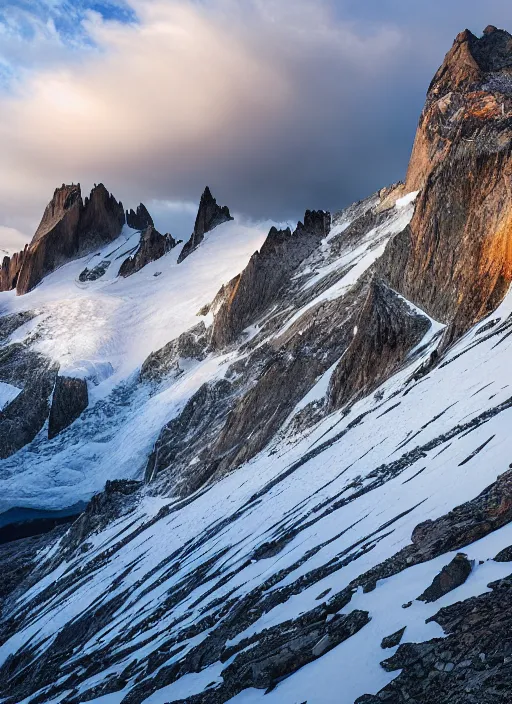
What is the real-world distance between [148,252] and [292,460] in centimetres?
10420

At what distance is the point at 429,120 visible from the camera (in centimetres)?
8550

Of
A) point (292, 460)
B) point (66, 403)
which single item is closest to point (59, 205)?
point (66, 403)

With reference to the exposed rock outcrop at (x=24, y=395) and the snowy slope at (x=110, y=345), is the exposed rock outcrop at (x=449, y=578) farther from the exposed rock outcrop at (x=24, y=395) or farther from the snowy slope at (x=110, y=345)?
the exposed rock outcrop at (x=24, y=395)

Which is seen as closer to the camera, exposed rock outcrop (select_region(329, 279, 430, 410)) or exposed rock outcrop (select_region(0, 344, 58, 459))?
exposed rock outcrop (select_region(329, 279, 430, 410))

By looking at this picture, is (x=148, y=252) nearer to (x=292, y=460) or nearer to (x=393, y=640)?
(x=292, y=460)

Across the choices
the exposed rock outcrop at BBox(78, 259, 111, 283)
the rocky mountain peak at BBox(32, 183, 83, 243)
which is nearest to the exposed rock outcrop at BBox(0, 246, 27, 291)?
the rocky mountain peak at BBox(32, 183, 83, 243)

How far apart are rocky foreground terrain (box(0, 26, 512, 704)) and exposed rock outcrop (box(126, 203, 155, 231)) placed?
51550 mm

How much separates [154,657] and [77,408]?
3189 inches

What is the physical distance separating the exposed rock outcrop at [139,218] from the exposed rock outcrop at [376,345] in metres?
128

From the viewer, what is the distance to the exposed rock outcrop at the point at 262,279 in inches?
3378

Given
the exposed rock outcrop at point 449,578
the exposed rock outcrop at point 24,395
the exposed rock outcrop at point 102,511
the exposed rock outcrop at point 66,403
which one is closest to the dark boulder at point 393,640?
the exposed rock outcrop at point 449,578

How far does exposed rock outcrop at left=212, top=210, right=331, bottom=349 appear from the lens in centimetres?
8581

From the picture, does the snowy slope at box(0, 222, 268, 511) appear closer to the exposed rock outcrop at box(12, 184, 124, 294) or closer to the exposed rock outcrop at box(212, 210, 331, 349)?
the exposed rock outcrop at box(12, 184, 124, 294)

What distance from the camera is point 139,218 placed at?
170125mm
